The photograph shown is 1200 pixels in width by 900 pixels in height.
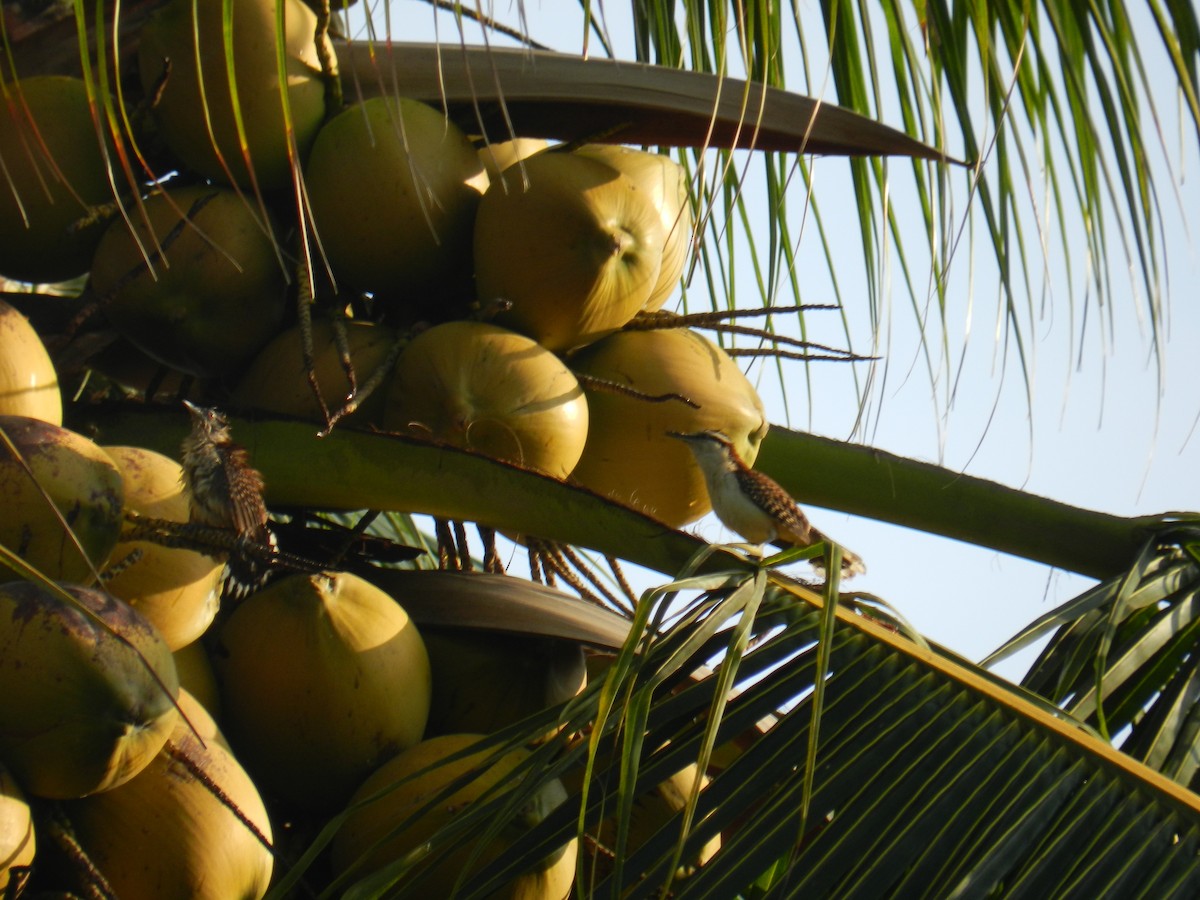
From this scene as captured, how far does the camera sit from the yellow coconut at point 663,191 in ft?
7.77

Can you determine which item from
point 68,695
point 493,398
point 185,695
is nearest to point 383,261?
point 493,398

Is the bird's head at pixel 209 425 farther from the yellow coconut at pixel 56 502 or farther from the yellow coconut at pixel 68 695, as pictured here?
the yellow coconut at pixel 68 695

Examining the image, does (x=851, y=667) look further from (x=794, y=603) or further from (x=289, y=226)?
(x=289, y=226)

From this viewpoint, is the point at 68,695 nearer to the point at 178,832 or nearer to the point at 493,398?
the point at 178,832

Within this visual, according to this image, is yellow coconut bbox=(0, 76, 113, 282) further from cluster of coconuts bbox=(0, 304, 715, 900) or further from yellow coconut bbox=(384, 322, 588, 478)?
yellow coconut bbox=(384, 322, 588, 478)

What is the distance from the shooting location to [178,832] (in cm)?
157

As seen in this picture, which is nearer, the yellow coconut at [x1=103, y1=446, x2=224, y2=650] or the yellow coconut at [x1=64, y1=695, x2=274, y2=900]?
the yellow coconut at [x1=64, y1=695, x2=274, y2=900]

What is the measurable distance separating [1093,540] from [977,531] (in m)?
0.19

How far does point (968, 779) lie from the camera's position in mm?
1463

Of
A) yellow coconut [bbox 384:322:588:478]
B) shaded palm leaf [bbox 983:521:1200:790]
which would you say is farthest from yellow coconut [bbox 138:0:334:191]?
shaded palm leaf [bbox 983:521:1200:790]

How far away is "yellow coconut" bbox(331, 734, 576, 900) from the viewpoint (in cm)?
170

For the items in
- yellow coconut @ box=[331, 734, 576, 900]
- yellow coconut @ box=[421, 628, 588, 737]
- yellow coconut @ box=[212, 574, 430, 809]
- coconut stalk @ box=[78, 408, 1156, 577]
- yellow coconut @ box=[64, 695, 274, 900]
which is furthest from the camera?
yellow coconut @ box=[421, 628, 588, 737]

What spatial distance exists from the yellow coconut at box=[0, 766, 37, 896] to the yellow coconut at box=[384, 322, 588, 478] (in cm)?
Answer: 82

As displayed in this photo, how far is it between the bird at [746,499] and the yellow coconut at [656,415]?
A: 0.02 metres
